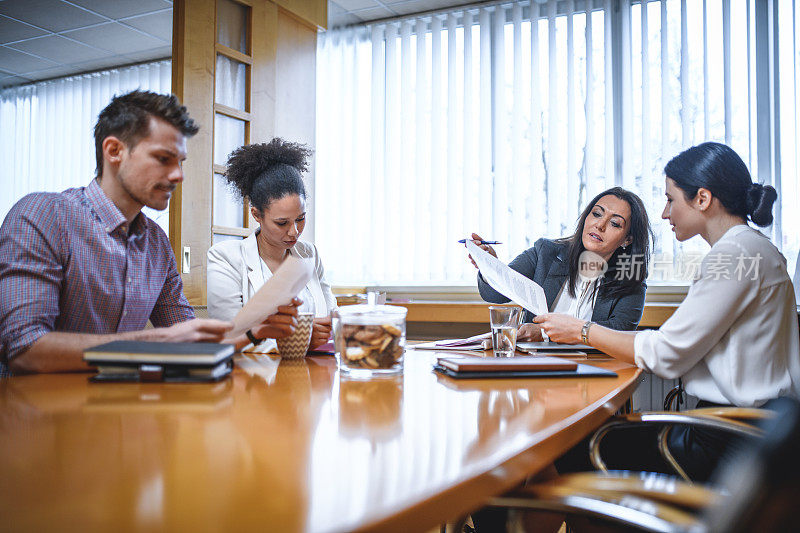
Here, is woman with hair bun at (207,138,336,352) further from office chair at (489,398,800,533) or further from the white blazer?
office chair at (489,398,800,533)

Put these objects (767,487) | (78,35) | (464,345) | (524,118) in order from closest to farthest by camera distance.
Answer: (767,487), (464,345), (524,118), (78,35)

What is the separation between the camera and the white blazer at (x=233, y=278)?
209 cm

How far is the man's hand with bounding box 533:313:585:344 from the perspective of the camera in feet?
5.38

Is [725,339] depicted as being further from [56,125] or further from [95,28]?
[56,125]

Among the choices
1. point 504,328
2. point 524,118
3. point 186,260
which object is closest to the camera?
point 504,328

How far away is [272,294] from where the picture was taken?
1.29m

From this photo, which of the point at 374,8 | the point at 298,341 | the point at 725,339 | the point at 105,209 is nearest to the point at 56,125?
the point at 374,8

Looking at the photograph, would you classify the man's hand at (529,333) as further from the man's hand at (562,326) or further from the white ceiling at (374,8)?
the white ceiling at (374,8)

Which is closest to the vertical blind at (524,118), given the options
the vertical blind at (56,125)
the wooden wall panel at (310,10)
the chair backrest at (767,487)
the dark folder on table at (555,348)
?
the wooden wall panel at (310,10)

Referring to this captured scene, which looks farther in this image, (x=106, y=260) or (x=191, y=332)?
(x=106, y=260)

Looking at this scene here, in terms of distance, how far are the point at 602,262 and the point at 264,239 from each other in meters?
1.33

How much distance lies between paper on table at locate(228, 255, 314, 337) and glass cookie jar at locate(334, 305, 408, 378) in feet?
0.48

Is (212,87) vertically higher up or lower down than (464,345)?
higher up

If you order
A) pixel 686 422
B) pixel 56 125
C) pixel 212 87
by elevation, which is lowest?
pixel 686 422
